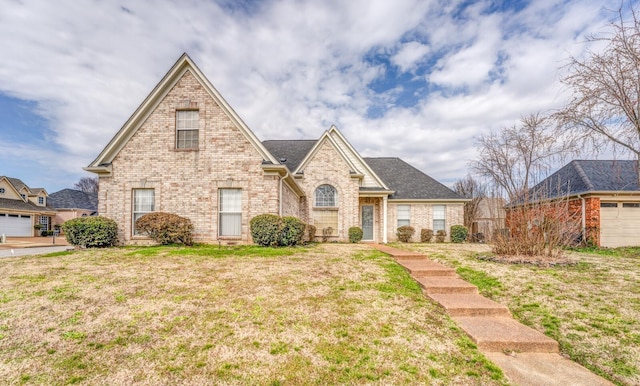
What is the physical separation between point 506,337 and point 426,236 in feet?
46.7

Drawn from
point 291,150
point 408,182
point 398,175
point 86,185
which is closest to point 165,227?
point 291,150

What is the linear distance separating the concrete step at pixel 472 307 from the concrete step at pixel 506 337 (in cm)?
30

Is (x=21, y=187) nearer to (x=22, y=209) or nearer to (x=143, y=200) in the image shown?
(x=22, y=209)

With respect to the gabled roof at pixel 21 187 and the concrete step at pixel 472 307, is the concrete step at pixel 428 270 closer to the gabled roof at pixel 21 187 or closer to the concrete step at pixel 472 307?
the concrete step at pixel 472 307

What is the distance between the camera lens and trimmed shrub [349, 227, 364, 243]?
16.1m

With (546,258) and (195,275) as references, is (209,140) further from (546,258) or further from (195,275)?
(546,258)

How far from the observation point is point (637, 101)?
1003 centimetres

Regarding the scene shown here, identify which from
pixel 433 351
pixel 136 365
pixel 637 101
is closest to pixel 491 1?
pixel 637 101

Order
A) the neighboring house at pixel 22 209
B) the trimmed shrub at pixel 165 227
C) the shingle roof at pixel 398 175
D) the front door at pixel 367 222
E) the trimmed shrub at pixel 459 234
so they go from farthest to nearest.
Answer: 1. the neighboring house at pixel 22 209
2. the shingle roof at pixel 398 175
3. the front door at pixel 367 222
4. the trimmed shrub at pixel 459 234
5. the trimmed shrub at pixel 165 227

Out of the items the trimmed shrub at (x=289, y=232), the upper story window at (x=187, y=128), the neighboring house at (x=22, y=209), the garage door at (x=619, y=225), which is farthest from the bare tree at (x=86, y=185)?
the garage door at (x=619, y=225)

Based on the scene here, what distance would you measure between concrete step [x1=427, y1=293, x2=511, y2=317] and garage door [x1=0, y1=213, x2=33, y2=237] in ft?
133

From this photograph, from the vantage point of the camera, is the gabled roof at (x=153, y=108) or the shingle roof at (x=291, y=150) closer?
the gabled roof at (x=153, y=108)

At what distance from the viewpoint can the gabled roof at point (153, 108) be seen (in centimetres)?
1155

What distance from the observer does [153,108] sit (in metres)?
11.9
